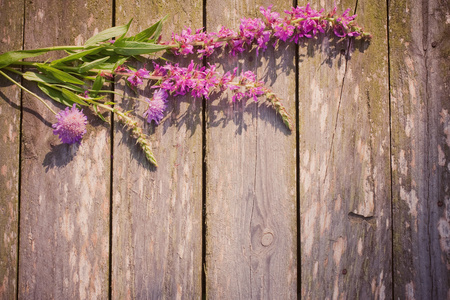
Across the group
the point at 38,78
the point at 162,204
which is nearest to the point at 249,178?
the point at 162,204

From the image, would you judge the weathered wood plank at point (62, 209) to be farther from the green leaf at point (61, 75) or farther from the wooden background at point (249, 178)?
the green leaf at point (61, 75)

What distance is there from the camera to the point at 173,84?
1164 mm

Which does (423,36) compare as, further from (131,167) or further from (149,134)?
(131,167)

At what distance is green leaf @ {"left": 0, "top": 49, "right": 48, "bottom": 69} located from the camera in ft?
3.73

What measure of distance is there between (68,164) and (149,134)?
34cm

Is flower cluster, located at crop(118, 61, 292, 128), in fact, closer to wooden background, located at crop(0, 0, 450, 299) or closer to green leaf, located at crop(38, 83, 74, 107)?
wooden background, located at crop(0, 0, 450, 299)

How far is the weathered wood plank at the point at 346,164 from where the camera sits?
120 centimetres

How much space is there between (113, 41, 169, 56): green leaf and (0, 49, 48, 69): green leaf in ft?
0.97

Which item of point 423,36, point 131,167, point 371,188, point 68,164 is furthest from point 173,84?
point 423,36

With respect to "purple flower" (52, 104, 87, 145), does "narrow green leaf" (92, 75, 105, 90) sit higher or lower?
higher

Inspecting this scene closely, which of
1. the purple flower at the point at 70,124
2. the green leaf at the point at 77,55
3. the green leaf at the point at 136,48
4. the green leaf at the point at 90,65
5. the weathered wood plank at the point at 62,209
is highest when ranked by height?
the green leaf at the point at 136,48

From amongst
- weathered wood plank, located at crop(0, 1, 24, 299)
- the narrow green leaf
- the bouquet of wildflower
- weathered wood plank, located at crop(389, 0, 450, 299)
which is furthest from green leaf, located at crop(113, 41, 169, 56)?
weathered wood plank, located at crop(389, 0, 450, 299)

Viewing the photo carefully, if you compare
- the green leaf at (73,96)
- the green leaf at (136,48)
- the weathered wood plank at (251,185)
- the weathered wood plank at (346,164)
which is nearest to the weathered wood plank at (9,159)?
the green leaf at (73,96)

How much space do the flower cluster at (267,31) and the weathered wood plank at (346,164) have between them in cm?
7
